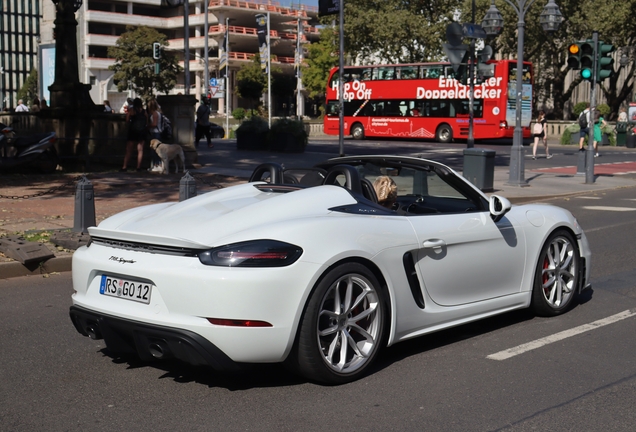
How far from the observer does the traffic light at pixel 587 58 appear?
65.5ft

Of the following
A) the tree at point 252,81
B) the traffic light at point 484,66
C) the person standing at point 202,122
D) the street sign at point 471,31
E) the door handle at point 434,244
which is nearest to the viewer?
the door handle at point 434,244

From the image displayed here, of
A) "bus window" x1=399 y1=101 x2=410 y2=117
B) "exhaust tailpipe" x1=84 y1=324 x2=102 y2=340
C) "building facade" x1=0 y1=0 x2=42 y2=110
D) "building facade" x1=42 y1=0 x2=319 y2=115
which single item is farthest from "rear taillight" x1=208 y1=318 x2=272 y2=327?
"building facade" x1=0 y1=0 x2=42 y2=110

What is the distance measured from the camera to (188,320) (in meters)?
4.61

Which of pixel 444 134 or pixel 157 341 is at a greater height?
pixel 444 134

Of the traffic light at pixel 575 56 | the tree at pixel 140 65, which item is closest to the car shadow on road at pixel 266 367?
the traffic light at pixel 575 56

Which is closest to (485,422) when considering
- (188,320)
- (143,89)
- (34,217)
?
(188,320)

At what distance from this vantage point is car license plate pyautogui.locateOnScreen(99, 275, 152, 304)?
15.7 feet

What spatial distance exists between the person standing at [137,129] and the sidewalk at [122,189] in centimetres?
60

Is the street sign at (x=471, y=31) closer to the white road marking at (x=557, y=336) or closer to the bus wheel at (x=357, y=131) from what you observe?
the white road marking at (x=557, y=336)

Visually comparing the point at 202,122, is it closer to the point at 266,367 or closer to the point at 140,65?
the point at 266,367

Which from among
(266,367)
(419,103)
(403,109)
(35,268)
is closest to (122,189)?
(35,268)

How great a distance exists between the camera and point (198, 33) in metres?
99.2

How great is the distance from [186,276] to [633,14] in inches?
→ 2056

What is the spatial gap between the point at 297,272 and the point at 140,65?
3358 inches
